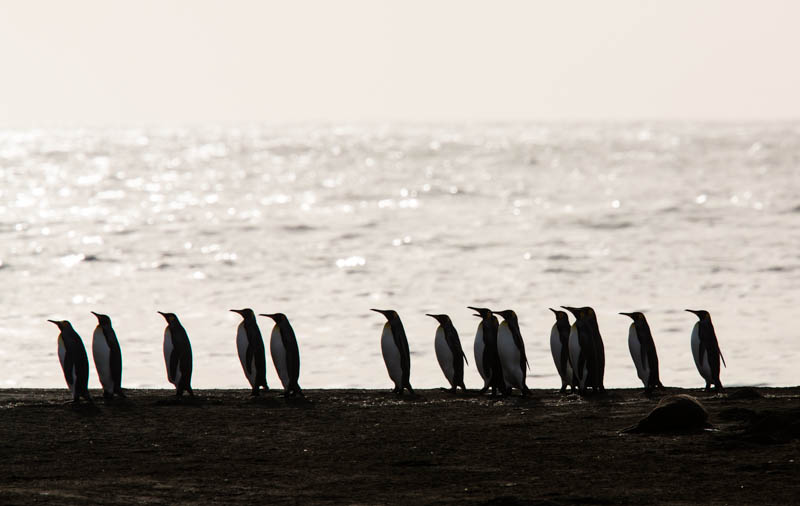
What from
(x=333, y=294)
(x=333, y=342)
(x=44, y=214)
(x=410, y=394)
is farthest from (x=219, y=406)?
(x=44, y=214)

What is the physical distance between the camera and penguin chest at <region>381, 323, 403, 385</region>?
40.4ft

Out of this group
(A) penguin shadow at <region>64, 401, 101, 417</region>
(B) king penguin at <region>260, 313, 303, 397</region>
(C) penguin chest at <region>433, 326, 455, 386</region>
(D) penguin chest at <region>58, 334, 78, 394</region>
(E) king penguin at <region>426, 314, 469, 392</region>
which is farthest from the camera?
(C) penguin chest at <region>433, 326, 455, 386</region>

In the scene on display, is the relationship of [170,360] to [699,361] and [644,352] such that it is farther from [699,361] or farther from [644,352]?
[699,361]

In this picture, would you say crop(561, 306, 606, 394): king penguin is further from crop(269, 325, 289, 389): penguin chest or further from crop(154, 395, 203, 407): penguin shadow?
crop(154, 395, 203, 407): penguin shadow

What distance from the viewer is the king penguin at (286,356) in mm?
11938

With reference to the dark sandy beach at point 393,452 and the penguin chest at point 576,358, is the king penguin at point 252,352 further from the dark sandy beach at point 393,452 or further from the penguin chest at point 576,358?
the penguin chest at point 576,358

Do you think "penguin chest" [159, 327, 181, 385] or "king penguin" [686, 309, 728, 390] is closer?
"penguin chest" [159, 327, 181, 385]

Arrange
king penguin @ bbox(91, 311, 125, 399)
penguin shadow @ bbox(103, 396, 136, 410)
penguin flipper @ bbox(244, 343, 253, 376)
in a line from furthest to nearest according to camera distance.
Answer: penguin flipper @ bbox(244, 343, 253, 376) < king penguin @ bbox(91, 311, 125, 399) < penguin shadow @ bbox(103, 396, 136, 410)

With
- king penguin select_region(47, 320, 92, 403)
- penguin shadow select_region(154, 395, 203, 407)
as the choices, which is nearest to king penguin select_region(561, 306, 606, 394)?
penguin shadow select_region(154, 395, 203, 407)

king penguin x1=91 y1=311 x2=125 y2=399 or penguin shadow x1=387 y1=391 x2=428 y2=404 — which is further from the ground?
king penguin x1=91 y1=311 x2=125 y2=399

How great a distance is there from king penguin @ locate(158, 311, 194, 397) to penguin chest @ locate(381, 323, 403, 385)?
1.99m

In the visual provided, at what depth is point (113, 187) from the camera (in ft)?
246

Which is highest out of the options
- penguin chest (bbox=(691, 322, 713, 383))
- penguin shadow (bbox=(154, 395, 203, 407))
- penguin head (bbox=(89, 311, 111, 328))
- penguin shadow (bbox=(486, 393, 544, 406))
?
penguin head (bbox=(89, 311, 111, 328))

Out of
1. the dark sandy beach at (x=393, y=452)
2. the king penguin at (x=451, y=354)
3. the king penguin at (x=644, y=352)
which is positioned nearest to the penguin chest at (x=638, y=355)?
the king penguin at (x=644, y=352)
